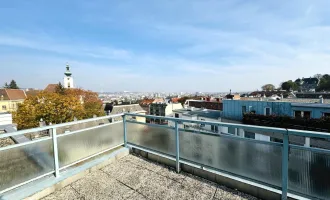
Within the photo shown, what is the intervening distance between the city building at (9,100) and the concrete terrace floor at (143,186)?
5068 cm

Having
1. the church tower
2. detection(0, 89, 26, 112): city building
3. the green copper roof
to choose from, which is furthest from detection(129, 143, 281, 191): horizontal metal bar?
the green copper roof

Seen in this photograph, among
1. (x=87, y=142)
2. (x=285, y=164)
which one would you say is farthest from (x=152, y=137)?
(x=285, y=164)

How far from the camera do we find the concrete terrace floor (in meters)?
2.57

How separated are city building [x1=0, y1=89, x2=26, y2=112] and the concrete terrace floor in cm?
5068

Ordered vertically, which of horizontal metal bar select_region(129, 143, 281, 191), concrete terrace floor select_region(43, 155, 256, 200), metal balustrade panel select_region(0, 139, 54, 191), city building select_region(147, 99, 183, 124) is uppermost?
metal balustrade panel select_region(0, 139, 54, 191)

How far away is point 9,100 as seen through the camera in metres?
43.5

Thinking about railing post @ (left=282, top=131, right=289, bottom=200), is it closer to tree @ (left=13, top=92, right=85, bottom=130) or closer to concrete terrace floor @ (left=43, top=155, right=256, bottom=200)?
concrete terrace floor @ (left=43, top=155, right=256, bottom=200)

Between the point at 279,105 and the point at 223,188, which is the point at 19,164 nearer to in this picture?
the point at 223,188

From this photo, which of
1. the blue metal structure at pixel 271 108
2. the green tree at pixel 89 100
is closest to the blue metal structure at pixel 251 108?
the blue metal structure at pixel 271 108

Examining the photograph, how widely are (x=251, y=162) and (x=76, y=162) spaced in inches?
118

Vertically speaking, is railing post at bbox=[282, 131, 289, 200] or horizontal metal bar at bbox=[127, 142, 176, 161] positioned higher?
railing post at bbox=[282, 131, 289, 200]

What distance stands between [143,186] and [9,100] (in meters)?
55.7

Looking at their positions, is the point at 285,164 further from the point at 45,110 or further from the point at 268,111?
the point at 45,110

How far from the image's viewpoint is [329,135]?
1810 millimetres
